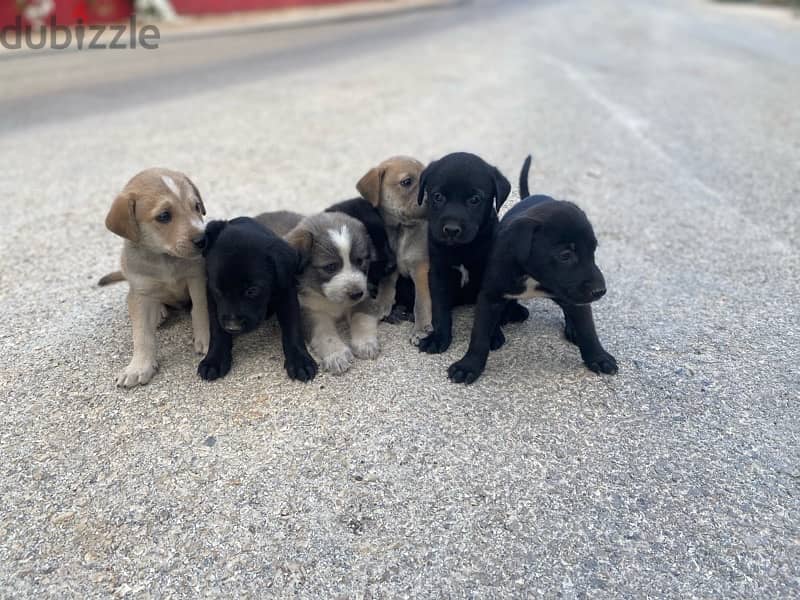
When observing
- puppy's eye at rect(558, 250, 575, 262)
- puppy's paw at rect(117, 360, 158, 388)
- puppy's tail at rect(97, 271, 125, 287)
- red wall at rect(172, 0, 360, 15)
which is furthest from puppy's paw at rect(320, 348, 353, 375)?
red wall at rect(172, 0, 360, 15)

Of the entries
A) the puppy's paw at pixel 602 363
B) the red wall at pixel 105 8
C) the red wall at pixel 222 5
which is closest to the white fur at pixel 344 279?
the puppy's paw at pixel 602 363

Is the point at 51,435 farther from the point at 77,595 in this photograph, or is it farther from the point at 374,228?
the point at 374,228

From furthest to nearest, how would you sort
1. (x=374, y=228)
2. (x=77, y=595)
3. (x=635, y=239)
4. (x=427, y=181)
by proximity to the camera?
(x=635, y=239) < (x=374, y=228) < (x=427, y=181) < (x=77, y=595)

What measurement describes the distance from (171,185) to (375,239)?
1.71 m

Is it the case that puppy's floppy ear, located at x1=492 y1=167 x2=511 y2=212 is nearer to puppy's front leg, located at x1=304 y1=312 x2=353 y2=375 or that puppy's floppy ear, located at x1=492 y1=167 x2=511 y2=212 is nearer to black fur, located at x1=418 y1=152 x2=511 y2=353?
black fur, located at x1=418 y1=152 x2=511 y2=353

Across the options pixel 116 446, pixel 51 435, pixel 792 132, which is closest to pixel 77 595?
pixel 116 446

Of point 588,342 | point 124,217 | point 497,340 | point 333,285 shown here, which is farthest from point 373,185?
point 588,342

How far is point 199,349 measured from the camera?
502 centimetres

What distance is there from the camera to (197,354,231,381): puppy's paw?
4.75 m

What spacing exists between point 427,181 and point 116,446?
2783mm

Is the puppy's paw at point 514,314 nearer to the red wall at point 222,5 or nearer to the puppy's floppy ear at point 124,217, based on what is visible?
the puppy's floppy ear at point 124,217

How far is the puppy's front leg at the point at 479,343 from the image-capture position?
4703mm

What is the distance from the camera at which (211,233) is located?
15.5ft

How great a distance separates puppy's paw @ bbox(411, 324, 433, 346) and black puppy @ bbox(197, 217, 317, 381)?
85cm
